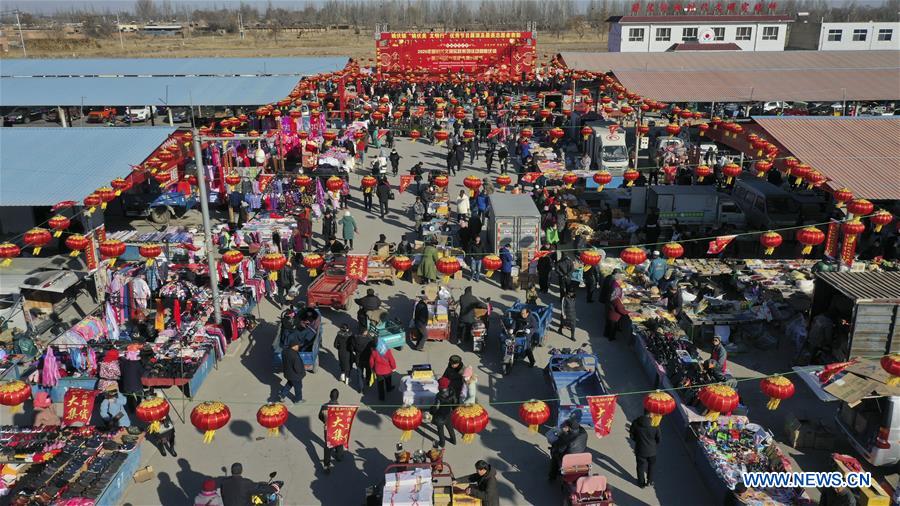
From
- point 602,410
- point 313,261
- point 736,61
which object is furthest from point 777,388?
point 736,61

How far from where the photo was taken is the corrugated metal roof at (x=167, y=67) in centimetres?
4116

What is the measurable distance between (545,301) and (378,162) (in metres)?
12.2

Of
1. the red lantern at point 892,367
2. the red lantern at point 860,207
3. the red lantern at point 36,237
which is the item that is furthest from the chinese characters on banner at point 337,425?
the red lantern at point 860,207

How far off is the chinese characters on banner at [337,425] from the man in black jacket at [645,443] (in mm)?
4590

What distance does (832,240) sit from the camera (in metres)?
18.6

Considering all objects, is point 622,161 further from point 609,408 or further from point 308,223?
point 609,408

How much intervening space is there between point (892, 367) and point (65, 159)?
21.7 m

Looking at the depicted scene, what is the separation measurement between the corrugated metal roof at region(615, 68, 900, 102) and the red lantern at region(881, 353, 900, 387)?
82.1 feet

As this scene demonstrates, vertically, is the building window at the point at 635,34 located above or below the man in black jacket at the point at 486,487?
above

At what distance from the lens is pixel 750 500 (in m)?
10.1

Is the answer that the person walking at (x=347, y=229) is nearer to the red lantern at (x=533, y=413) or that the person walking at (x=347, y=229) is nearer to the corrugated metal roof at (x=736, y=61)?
the red lantern at (x=533, y=413)

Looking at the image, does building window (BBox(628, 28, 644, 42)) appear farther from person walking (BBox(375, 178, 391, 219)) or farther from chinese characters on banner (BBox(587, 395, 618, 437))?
chinese characters on banner (BBox(587, 395, 618, 437))

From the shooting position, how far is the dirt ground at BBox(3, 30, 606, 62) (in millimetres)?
84938

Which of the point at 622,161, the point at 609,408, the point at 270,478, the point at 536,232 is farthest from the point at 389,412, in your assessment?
the point at 622,161
